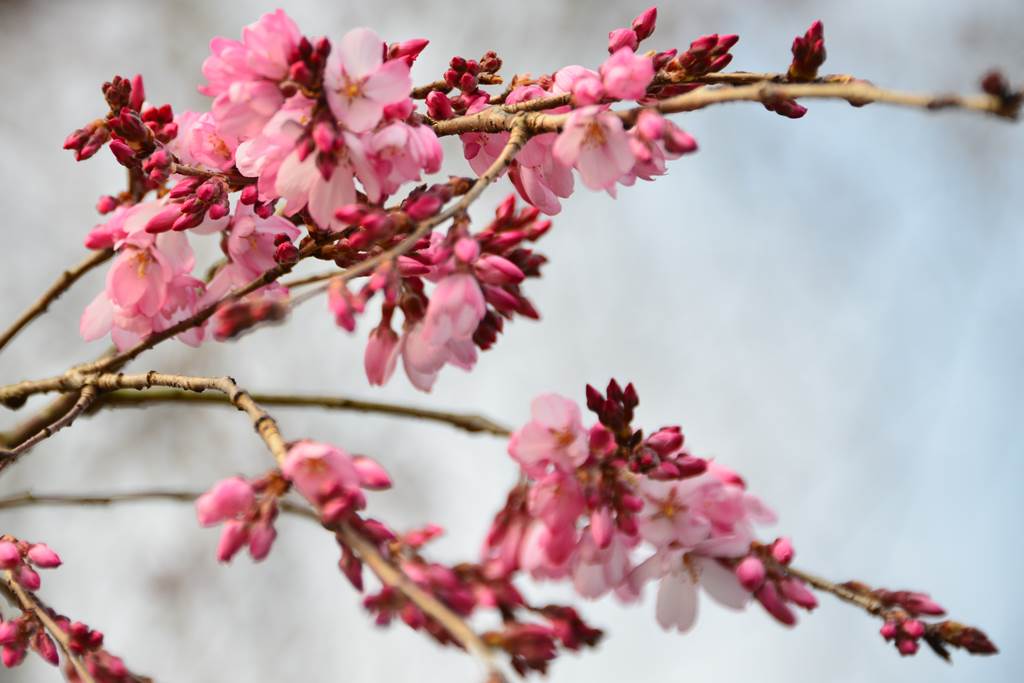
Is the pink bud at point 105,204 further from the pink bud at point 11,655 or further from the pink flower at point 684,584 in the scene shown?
the pink flower at point 684,584

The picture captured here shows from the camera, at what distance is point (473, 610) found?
604mm

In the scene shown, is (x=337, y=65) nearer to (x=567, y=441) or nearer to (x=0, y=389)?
(x=567, y=441)

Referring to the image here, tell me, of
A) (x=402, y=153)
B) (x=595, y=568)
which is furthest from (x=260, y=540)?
(x=402, y=153)

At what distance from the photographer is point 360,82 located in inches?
32.3

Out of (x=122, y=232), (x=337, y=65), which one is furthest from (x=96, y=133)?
(x=337, y=65)

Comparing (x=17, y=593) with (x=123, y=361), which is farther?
(x=123, y=361)

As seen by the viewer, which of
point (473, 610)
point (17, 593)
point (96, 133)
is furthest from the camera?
point (96, 133)

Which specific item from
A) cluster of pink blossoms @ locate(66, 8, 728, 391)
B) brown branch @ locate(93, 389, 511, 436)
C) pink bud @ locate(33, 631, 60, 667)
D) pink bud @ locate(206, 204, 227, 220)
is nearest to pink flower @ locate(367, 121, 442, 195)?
cluster of pink blossoms @ locate(66, 8, 728, 391)

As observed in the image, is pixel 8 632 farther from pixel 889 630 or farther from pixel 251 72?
pixel 889 630

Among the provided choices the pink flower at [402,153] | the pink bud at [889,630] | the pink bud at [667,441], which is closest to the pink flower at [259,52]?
the pink flower at [402,153]

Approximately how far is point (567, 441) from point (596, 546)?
0.29ft

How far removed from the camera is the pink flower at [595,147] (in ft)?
2.71

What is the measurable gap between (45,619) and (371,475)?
0.38 meters

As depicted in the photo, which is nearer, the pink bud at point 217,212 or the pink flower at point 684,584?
the pink flower at point 684,584
